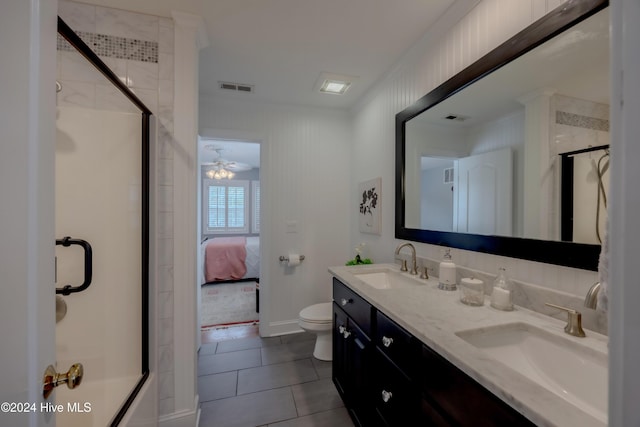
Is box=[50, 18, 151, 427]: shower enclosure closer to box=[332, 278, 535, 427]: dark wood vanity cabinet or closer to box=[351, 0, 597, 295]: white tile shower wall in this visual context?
box=[332, 278, 535, 427]: dark wood vanity cabinet

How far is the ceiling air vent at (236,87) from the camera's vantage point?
2475mm

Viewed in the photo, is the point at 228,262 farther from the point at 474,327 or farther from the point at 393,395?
the point at 474,327

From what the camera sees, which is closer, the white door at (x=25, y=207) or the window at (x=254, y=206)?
the white door at (x=25, y=207)

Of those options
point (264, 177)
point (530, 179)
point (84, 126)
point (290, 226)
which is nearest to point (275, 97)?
point (264, 177)

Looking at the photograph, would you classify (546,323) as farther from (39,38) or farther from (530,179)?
(39,38)

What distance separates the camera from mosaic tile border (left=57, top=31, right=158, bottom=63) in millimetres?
1566

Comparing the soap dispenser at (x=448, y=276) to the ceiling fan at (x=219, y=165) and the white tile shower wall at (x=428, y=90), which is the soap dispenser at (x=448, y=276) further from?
the ceiling fan at (x=219, y=165)

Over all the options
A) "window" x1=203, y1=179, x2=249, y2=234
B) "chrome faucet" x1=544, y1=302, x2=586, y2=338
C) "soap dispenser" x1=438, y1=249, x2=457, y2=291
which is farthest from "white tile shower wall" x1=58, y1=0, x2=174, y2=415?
"window" x1=203, y1=179, x2=249, y2=234

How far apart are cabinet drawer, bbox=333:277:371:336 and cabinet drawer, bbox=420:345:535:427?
461 mm

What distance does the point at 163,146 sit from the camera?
1.65 metres

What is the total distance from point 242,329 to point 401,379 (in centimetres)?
233

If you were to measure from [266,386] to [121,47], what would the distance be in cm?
245

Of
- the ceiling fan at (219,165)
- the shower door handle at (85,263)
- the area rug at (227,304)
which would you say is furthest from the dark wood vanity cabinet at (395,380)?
the ceiling fan at (219,165)

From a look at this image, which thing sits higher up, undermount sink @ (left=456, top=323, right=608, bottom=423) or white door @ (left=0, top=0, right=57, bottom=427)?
white door @ (left=0, top=0, right=57, bottom=427)
